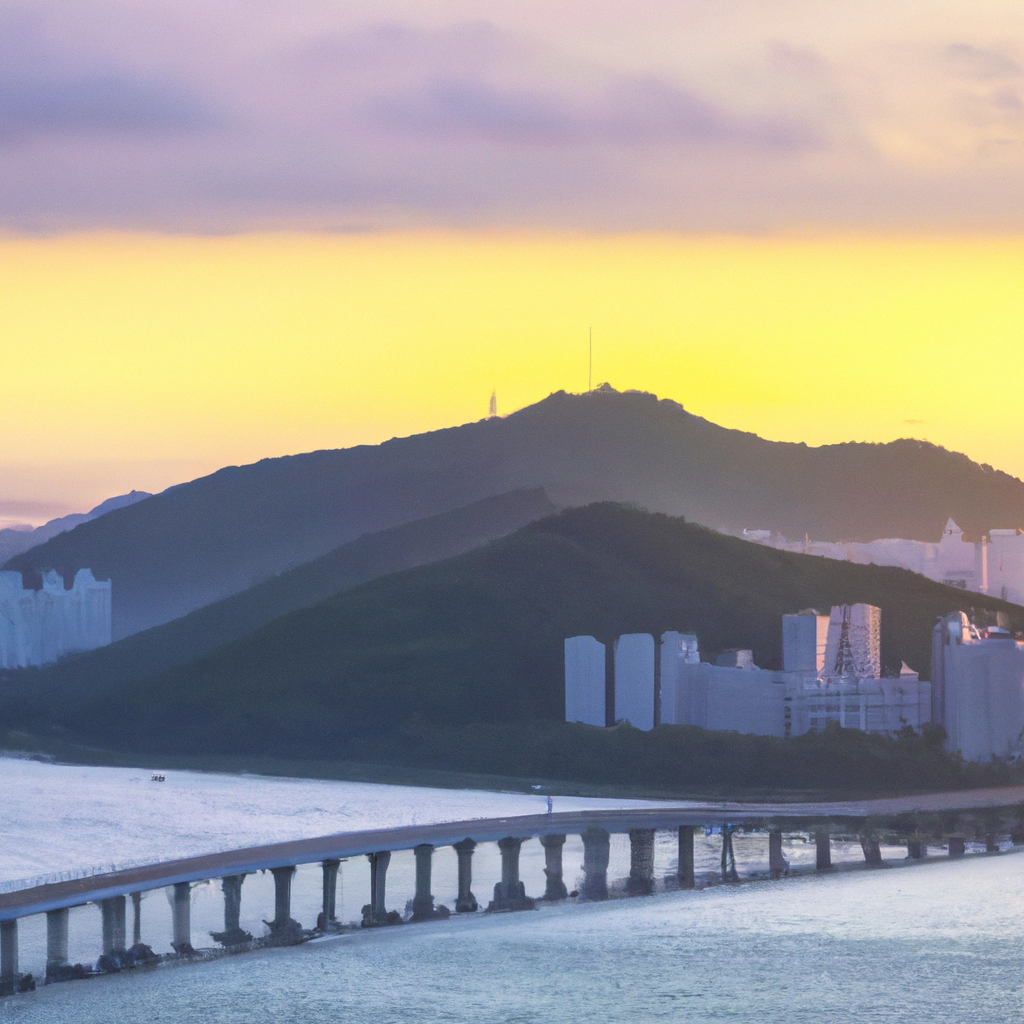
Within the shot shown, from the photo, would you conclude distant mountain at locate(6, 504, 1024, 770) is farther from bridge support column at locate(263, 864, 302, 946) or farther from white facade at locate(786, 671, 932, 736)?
bridge support column at locate(263, 864, 302, 946)

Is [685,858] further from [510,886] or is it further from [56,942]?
[56,942]

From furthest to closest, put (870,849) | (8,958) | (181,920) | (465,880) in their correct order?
(870,849), (465,880), (181,920), (8,958)

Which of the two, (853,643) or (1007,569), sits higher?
(1007,569)

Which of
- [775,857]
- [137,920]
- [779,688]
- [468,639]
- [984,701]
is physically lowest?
[775,857]

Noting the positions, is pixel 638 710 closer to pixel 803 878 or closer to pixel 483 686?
pixel 483 686

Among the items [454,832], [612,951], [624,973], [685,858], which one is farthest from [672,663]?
[624,973]

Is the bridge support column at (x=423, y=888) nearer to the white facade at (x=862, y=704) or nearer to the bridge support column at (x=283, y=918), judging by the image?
the bridge support column at (x=283, y=918)

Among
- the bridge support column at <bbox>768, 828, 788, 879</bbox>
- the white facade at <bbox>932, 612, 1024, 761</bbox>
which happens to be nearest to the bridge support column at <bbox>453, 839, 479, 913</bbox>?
the bridge support column at <bbox>768, 828, 788, 879</bbox>

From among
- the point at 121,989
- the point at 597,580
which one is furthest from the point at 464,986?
the point at 597,580
